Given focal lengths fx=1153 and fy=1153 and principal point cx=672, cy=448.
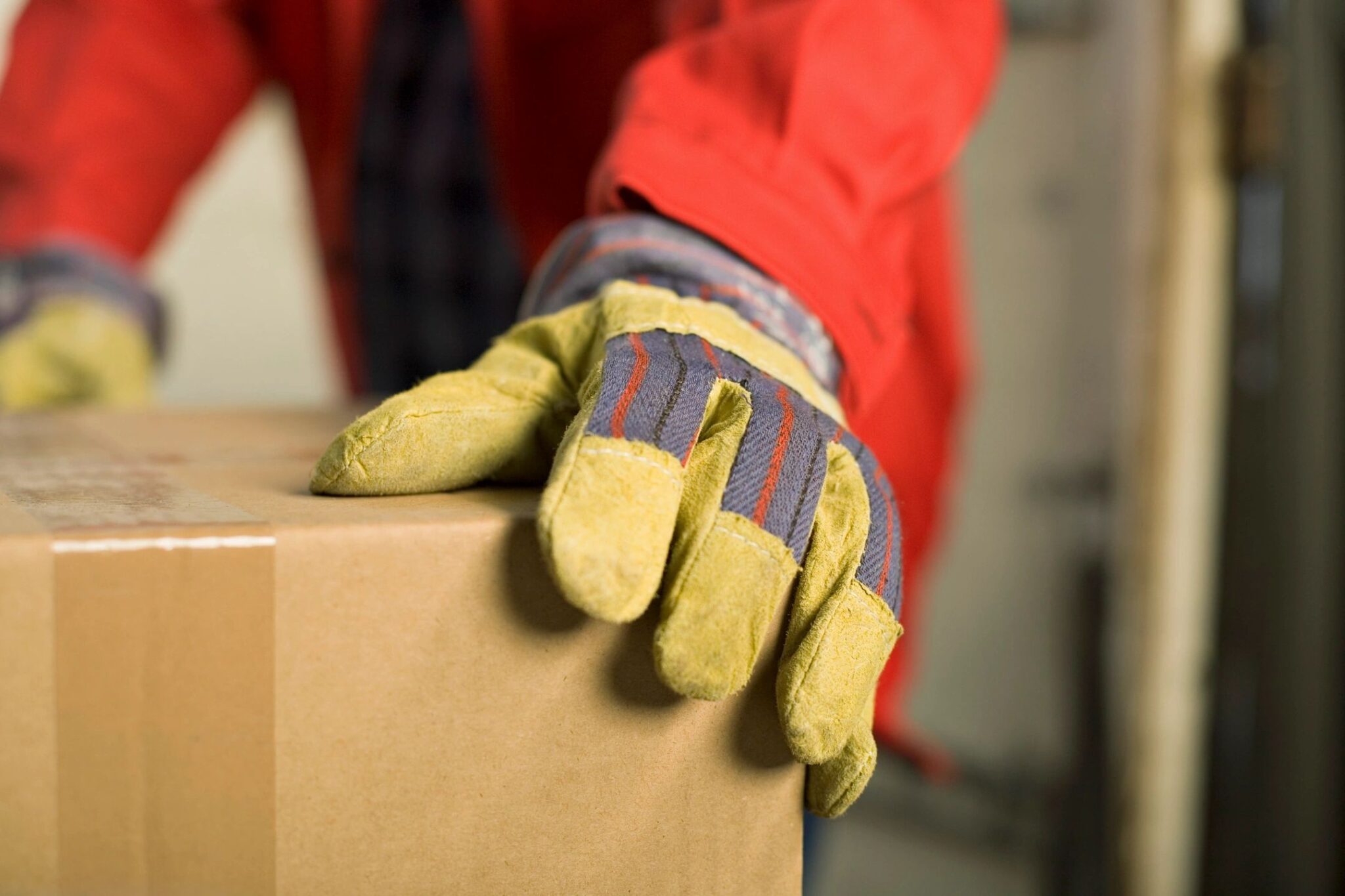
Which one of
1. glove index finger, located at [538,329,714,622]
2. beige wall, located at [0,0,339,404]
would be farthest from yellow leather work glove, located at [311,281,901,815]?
beige wall, located at [0,0,339,404]

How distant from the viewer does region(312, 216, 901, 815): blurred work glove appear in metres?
0.41

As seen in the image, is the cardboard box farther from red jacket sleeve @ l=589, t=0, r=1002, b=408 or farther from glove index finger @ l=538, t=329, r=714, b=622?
red jacket sleeve @ l=589, t=0, r=1002, b=408

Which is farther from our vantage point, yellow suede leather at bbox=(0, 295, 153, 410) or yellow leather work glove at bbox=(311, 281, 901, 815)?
yellow suede leather at bbox=(0, 295, 153, 410)

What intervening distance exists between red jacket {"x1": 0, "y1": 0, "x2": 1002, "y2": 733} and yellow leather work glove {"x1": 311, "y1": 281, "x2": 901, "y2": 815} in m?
0.11

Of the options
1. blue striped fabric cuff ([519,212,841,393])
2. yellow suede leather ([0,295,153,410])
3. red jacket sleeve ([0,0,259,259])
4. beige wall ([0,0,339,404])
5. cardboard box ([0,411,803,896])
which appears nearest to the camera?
cardboard box ([0,411,803,896])

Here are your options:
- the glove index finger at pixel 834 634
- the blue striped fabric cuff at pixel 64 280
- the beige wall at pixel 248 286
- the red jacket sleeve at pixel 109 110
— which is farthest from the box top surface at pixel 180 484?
the beige wall at pixel 248 286

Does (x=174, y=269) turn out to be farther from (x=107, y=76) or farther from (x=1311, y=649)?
(x=1311, y=649)

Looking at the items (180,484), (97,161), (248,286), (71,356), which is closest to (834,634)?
(180,484)

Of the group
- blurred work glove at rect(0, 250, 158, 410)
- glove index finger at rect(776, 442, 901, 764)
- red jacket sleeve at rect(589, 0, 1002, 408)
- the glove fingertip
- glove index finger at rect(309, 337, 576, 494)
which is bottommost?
the glove fingertip

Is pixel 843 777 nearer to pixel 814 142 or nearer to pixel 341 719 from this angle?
pixel 341 719

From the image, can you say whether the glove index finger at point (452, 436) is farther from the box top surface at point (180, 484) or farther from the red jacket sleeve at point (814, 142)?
the red jacket sleeve at point (814, 142)

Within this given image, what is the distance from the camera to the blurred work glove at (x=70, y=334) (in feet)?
3.06

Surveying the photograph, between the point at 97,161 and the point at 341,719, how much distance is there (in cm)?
85

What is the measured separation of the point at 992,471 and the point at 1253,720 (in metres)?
0.44
